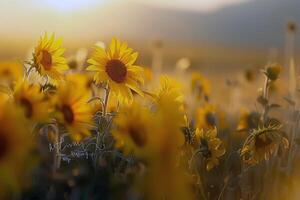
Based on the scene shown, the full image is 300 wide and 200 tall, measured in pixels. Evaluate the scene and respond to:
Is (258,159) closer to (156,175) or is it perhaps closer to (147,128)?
(147,128)

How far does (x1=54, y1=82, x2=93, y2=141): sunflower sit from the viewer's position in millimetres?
2418

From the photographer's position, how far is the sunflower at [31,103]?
232cm

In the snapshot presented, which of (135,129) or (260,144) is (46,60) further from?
(135,129)

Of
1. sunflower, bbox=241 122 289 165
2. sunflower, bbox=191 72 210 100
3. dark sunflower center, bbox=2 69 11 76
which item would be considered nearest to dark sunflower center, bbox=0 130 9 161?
sunflower, bbox=241 122 289 165

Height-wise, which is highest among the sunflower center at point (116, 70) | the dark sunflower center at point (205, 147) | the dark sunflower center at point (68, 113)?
the sunflower center at point (116, 70)

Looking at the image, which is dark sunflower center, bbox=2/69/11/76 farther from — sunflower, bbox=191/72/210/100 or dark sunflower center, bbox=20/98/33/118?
dark sunflower center, bbox=20/98/33/118

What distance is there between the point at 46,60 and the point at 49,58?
0.9 inches

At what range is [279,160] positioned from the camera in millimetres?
3688

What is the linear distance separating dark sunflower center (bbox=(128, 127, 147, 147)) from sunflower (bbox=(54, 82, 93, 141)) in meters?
0.26

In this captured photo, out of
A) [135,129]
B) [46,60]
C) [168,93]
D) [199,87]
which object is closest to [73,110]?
[135,129]

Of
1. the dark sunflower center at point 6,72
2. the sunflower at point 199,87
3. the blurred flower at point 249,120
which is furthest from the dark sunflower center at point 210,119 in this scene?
the dark sunflower center at point 6,72

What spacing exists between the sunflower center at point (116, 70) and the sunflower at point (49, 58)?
0.79 ft

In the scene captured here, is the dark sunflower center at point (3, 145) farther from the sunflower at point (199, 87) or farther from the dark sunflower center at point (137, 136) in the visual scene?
the sunflower at point (199, 87)

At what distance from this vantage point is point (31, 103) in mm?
2359
